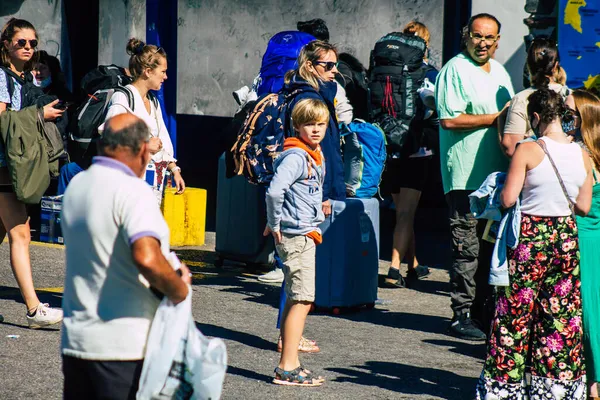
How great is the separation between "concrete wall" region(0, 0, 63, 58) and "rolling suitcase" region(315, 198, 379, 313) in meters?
7.06

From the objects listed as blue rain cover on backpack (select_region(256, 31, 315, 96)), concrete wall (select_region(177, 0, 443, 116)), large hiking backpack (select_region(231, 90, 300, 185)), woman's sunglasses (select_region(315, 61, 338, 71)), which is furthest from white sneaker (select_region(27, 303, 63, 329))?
concrete wall (select_region(177, 0, 443, 116))

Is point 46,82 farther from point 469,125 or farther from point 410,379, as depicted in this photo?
point 410,379

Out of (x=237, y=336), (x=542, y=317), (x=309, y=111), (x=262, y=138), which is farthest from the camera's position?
(x=262, y=138)

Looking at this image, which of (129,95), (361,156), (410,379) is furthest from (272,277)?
(410,379)

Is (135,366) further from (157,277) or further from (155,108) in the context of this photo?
(155,108)

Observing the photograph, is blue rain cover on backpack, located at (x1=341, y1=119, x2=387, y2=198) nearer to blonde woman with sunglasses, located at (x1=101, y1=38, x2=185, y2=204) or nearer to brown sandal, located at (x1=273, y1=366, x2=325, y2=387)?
blonde woman with sunglasses, located at (x1=101, y1=38, x2=185, y2=204)

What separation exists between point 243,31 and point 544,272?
9952 millimetres

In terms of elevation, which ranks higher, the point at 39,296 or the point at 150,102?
the point at 150,102

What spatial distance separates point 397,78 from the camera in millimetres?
8844

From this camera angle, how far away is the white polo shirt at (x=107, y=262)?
3.46m

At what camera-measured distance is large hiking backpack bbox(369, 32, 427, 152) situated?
28.9 ft

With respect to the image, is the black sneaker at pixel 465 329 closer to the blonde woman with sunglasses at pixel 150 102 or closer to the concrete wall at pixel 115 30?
the blonde woman with sunglasses at pixel 150 102

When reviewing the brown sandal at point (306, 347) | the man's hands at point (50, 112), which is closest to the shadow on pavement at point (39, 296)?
the man's hands at point (50, 112)

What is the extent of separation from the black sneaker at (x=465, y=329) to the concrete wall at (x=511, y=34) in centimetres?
432
